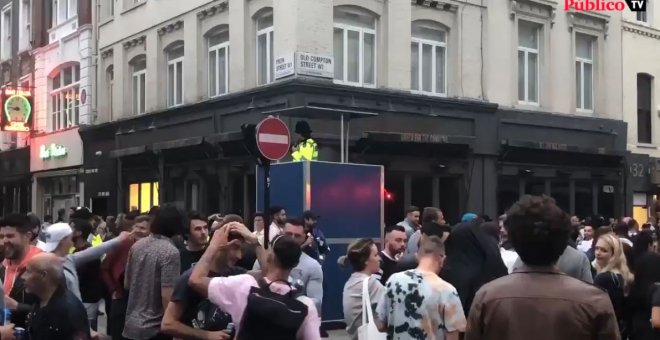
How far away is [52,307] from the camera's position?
17.2 ft

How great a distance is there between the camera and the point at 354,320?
715 centimetres

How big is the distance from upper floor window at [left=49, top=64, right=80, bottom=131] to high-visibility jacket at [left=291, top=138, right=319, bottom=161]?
45.0 ft

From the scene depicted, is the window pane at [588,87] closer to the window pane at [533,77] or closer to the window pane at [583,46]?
the window pane at [583,46]

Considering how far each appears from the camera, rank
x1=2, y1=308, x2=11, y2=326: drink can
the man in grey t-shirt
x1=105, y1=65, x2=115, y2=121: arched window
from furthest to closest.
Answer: x1=105, y1=65, x2=115, y2=121: arched window, the man in grey t-shirt, x1=2, y1=308, x2=11, y2=326: drink can

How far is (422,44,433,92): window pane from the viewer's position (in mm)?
19953

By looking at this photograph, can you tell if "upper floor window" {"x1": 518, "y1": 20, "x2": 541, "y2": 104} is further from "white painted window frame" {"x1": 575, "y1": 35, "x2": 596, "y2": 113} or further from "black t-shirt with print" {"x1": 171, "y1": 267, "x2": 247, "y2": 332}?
"black t-shirt with print" {"x1": 171, "y1": 267, "x2": 247, "y2": 332}

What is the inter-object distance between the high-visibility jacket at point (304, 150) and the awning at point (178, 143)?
4.12 metres

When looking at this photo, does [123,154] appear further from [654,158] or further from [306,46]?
[654,158]

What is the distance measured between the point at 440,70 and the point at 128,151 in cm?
917

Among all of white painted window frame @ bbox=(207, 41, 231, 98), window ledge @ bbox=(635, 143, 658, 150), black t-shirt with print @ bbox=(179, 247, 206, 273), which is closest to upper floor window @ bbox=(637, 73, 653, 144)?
window ledge @ bbox=(635, 143, 658, 150)

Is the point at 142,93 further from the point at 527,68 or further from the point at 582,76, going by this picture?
the point at 582,76

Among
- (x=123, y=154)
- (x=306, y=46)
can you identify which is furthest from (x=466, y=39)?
(x=123, y=154)

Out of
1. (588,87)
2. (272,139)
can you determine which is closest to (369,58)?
(588,87)

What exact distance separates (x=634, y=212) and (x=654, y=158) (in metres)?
1.85
